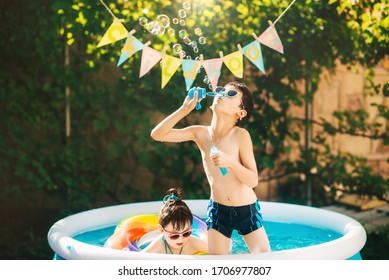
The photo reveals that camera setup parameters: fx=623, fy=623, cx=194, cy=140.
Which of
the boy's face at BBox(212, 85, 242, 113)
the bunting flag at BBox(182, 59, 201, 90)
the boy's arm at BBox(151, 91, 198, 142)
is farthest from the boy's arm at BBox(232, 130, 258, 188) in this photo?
the bunting flag at BBox(182, 59, 201, 90)

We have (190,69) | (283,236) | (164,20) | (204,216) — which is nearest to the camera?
(190,69)

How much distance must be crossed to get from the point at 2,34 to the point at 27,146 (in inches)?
44.2

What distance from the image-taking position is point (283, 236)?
14.3 ft

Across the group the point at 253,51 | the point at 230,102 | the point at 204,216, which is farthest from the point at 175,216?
the point at 204,216

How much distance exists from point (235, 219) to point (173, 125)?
62 centimetres

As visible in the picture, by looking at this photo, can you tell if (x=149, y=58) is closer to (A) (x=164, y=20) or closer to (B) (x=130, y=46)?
(B) (x=130, y=46)

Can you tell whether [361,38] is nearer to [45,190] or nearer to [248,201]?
[248,201]

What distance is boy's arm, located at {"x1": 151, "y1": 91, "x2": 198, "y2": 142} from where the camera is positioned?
11.0 feet

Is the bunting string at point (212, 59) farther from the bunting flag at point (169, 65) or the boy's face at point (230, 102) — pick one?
the boy's face at point (230, 102)

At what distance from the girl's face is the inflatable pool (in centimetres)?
36

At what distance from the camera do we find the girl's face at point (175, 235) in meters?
3.48

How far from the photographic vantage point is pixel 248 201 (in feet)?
11.3

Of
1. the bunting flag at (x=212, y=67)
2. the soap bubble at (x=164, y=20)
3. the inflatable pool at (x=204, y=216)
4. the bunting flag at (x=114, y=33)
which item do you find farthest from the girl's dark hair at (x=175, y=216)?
the soap bubble at (x=164, y=20)

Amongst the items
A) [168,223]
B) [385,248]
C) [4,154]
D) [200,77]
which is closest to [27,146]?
[4,154]
